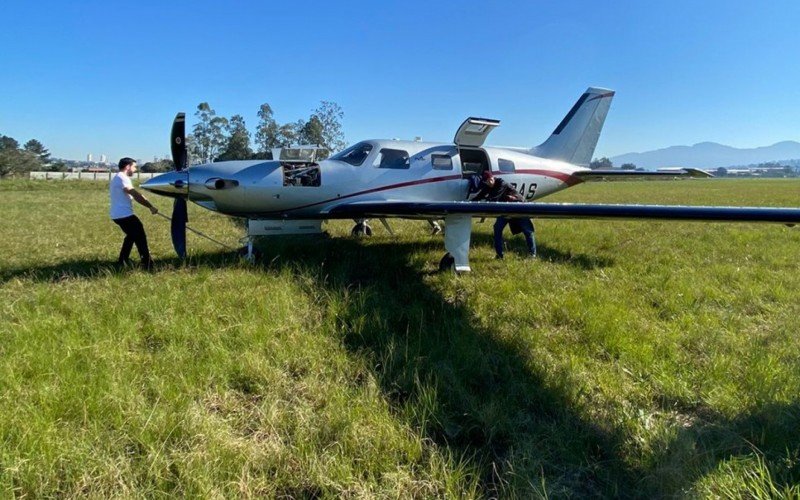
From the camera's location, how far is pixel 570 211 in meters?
5.77

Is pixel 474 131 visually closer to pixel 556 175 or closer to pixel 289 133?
pixel 556 175

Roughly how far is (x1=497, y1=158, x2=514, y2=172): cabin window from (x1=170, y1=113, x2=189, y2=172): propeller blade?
6.35 meters

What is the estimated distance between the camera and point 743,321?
504cm

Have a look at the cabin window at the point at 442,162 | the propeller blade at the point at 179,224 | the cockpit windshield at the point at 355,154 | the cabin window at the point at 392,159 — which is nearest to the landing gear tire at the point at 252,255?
the propeller blade at the point at 179,224

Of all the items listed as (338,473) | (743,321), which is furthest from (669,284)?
(338,473)

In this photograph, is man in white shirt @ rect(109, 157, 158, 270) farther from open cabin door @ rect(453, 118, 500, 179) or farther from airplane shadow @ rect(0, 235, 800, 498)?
open cabin door @ rect(453, 118, 500, 179)

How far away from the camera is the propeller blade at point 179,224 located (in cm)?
739

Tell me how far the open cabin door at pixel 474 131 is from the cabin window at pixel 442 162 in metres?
0.40

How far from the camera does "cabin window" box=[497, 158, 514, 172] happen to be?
32.0 feet

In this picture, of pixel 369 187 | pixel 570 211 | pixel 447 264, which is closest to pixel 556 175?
pixel 447 264

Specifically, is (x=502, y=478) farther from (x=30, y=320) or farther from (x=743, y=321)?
(x=30, y=320)

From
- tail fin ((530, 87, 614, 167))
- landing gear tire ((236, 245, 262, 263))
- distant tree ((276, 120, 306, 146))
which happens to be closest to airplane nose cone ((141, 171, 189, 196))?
landing gear tire ((236, 245, 262, 263))

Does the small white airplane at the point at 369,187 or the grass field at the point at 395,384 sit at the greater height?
the small white airplane at the point at 369,187

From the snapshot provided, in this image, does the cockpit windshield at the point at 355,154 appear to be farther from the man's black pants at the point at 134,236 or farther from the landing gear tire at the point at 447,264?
the man's black pants at the point at 134,236
